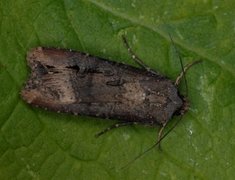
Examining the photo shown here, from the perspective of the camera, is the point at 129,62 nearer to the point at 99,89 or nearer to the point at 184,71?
the point at 99,89

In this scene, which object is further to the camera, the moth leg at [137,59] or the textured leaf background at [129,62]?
the moth leg at [137,59]

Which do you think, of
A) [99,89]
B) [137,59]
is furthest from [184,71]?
[99,89]

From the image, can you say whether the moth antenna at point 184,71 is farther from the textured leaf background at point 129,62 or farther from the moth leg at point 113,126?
the moth leg at point 113,126

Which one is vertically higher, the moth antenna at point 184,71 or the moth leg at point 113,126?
the moth antenna at point 184,71

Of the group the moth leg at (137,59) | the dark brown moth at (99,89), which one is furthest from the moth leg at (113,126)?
the moth leg at (137,59)

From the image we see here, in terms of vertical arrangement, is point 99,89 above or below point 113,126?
above
